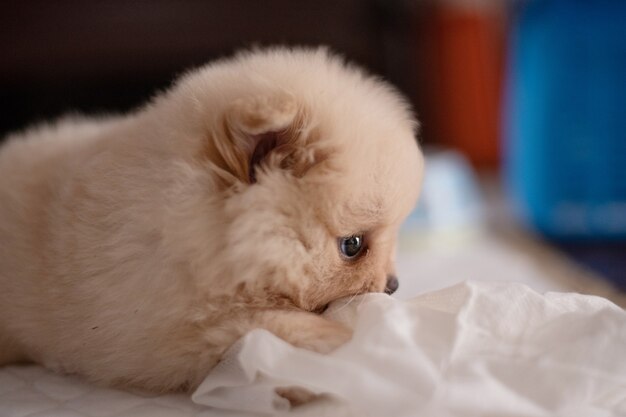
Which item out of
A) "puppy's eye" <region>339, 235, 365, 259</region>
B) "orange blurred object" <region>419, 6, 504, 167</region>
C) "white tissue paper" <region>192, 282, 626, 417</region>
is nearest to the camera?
"white tissue paper" <region>192, 282, 626, 417</region>

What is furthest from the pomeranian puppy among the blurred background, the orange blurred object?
the orange blurred object

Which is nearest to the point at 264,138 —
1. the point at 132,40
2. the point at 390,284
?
the point at 390,284

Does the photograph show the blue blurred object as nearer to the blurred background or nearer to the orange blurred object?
the blurred background

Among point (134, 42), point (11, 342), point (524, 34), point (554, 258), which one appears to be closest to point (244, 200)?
point (11, 342)

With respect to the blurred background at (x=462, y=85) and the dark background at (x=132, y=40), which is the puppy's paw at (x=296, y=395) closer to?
the blurred background at (x=462, y=85)

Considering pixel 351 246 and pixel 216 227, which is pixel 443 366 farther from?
pixel 216 227

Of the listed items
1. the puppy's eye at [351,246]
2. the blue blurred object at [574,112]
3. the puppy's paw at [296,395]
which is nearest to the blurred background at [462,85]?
the blue blurred object at [574,112]

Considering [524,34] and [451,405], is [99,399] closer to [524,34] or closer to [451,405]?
[451,405]
